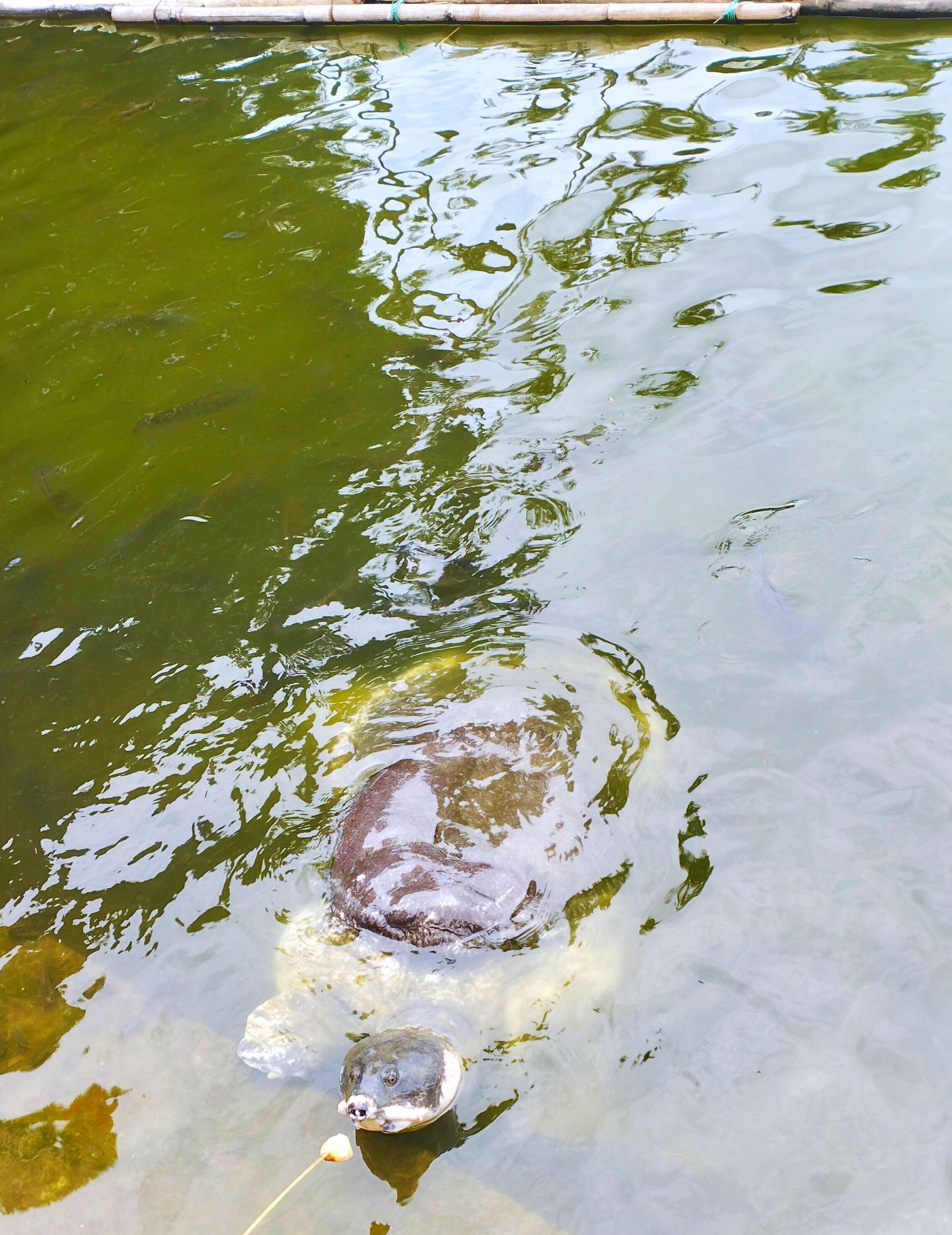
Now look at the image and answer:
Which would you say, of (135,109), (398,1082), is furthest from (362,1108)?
(135,109)

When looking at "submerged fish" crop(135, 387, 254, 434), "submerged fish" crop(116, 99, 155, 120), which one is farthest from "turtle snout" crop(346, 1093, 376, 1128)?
"submerged fish" crop(116, 99, 155, 120)

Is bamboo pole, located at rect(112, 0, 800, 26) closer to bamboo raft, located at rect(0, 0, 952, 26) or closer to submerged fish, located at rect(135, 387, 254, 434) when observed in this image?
bamboo raft, located at rect(0, 0, 952, 26)

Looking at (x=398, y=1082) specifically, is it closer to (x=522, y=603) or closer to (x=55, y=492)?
(x=522, y=603)

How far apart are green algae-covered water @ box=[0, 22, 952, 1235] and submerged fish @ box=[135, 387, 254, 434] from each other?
0.03m

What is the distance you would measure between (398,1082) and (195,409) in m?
4.43

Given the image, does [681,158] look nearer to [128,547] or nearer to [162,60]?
[128,547]

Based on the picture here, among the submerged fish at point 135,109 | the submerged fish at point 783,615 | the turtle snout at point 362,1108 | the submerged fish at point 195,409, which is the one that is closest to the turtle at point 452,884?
the turtle snout at point 362,1108

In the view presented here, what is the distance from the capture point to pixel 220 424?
5.90 meters

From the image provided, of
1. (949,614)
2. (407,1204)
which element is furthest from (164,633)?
(949,614)

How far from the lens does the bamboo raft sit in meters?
9.30

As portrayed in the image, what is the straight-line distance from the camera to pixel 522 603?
4645 mm

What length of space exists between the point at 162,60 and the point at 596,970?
11.3 m

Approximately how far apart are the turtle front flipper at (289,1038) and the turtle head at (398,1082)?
0.43ft

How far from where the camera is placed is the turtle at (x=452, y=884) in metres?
3.15
